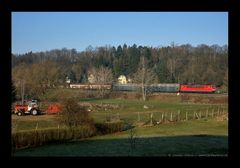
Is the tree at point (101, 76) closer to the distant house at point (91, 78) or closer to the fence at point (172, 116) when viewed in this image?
the distant house at point (91, 78)

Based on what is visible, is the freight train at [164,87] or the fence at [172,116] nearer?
the fence at [172,116]

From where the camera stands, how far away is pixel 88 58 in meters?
28.5

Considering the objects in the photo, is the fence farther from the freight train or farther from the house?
the house

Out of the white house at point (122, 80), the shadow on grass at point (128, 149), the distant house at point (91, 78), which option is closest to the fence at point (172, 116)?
the shadow on grass at point (128, 149)

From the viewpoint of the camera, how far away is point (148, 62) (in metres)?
32.6

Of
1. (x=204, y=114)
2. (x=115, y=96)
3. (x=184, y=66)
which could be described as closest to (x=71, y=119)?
(x=204, y=114)

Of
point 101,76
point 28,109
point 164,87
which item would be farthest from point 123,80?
point 28,109

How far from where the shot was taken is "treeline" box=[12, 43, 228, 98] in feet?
81.6

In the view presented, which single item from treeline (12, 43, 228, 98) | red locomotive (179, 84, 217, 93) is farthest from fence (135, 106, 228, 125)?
red locomotive (179, 84, 217, 93)

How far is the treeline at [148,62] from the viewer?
24859mm

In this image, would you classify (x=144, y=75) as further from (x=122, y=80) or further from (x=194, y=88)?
(x=194, y=88)
